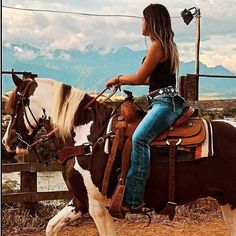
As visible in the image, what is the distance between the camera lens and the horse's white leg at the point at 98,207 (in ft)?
13.5

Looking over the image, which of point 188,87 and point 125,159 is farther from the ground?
point 188,87

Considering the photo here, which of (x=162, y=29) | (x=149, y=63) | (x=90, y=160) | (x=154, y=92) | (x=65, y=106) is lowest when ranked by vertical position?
(x=90, y=160)

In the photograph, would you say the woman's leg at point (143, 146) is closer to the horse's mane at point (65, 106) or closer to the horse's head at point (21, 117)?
the horse's mane at point (65, 106)

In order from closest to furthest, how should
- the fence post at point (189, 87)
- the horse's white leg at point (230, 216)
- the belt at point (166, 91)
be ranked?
the belt at point (166, 91) < the horse's white leg at point (230, 216) < the fence post at point (189, 87)

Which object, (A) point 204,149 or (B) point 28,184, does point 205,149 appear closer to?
(A) point 204,149

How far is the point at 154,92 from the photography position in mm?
4105

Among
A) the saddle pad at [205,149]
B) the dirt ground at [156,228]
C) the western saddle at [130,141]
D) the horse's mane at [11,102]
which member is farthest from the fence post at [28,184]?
the saddle pad at [205,149]

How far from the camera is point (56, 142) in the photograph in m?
4.41

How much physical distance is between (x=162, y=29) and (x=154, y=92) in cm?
53

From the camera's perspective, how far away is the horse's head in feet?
14.7

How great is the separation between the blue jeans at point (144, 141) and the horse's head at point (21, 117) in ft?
3.56

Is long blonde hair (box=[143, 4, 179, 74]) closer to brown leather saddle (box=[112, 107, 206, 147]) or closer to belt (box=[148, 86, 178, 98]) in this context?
belt (box=[148, 86, 178, 98])

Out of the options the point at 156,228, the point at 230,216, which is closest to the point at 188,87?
the point at 156,228

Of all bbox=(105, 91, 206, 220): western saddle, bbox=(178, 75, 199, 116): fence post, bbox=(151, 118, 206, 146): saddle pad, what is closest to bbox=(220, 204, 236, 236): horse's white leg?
bbox=(105, 91, 206, 220): western saddle
